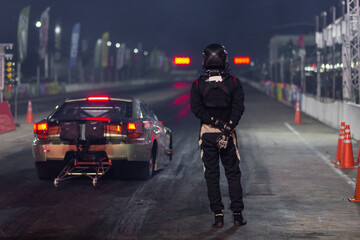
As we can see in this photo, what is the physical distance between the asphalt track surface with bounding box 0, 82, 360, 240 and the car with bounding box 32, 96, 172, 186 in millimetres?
239

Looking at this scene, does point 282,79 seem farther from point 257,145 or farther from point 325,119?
point 257,145

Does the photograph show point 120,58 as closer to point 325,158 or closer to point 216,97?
point 325,158

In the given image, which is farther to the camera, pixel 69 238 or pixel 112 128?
pixel 112 128

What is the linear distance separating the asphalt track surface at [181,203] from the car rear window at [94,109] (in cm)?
109

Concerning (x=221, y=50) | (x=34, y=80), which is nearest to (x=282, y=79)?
(x=34, y=80)

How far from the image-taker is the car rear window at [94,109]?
11.5 meters

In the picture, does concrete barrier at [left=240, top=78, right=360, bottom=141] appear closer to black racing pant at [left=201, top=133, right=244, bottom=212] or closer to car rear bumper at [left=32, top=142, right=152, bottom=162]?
car rear bumper at [left=32, top=142, right=152, bottom=162]

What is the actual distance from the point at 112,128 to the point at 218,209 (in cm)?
348

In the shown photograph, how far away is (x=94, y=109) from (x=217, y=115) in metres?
4.63

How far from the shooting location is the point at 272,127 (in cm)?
2438

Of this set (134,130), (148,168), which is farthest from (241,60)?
(134,130)

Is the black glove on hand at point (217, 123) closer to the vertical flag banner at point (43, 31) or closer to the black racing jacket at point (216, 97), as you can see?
the black racing jacket at point (216, 97)

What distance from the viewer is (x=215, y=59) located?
7.71 m

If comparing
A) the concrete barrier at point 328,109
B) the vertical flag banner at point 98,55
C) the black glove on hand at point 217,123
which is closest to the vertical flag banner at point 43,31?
the vertical flag banner at point 98,55
